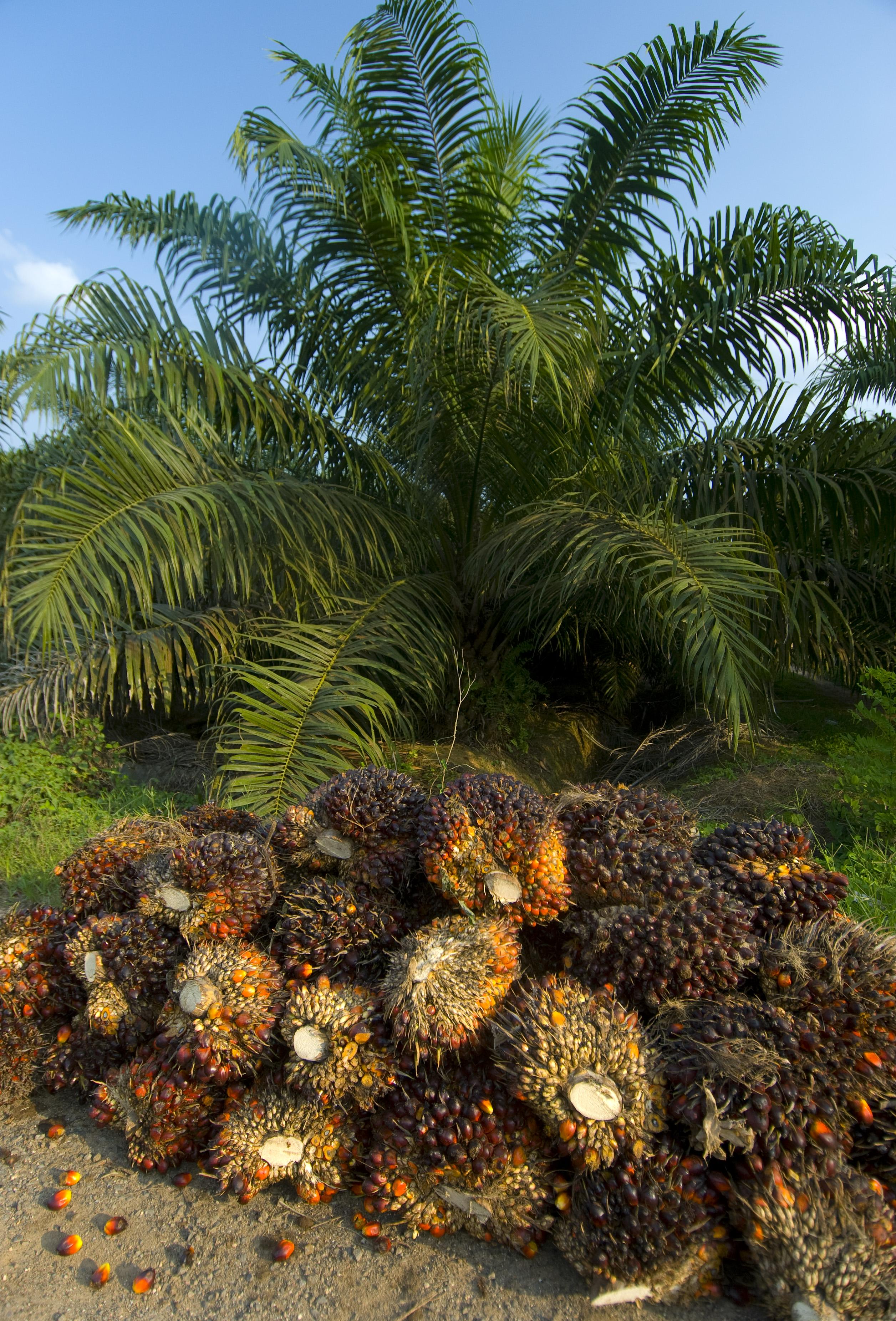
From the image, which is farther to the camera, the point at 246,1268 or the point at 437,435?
the point at 437,435

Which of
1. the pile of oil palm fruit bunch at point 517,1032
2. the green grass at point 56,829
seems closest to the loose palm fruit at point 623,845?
the pile of oil palm fruit bunch at point 517,1032

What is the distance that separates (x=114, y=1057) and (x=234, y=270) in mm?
4418

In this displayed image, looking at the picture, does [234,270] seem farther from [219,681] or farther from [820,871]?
[820,871]

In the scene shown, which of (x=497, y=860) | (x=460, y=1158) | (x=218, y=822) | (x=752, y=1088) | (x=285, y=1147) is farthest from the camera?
(x=218, y=822)

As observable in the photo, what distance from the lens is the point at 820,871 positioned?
1.65m

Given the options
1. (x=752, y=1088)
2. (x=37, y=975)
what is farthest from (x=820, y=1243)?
(x=37, y=975)

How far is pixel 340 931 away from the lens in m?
1.64

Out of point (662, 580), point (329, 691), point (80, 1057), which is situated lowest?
point (80, 1057)

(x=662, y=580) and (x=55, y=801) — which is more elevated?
(x=662, y=580)

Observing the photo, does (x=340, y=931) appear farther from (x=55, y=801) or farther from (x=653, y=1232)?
(x=55, y=801)

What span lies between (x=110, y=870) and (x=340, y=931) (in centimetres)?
77

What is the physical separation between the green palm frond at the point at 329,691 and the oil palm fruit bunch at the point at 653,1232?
72.3 inches

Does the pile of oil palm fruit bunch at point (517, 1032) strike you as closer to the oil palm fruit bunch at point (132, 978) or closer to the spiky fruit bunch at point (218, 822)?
the oil palm fruit bunch at point (132, 978)

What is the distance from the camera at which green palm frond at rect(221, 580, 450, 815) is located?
10.0 feet
